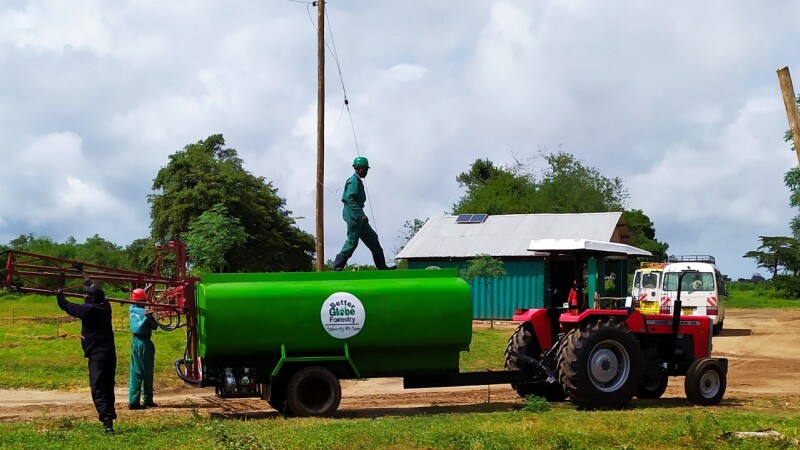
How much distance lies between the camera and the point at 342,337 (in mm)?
14977

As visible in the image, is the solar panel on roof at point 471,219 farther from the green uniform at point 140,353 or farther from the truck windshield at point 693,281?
the green uniform at point 140,353

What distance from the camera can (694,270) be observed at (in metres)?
31.8

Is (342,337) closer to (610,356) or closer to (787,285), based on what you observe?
(610,356)

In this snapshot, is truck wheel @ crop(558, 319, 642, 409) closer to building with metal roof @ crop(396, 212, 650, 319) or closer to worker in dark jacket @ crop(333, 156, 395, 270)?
worker in dark jacket @ crop(333, 156, 395, 270)

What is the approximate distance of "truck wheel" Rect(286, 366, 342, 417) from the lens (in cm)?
1485

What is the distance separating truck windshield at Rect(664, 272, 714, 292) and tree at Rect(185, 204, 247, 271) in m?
16.8

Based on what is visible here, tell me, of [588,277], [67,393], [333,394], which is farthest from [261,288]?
[67,393]

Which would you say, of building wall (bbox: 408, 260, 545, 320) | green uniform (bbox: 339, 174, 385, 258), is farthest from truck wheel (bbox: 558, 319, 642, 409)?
building wall (bbox: 408, 260, 545, 320)

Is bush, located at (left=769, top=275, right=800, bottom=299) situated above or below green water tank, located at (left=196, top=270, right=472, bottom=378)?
above

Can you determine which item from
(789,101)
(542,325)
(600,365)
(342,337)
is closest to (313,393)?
(342,337)

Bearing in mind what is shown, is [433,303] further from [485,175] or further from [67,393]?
[485,175]

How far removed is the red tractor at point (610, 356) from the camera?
50.0ft

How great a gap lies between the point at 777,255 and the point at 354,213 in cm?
6389

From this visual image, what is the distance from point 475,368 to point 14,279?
1264cm
